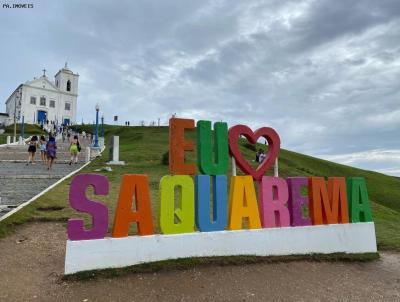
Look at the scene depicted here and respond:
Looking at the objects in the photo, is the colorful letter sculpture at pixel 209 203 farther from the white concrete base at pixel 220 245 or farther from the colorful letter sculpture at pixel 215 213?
the white concrete base at pixel 220 245

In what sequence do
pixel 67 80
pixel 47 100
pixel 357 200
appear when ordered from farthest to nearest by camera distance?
pixel 67 80
pixel 47 100
pixel 357 200

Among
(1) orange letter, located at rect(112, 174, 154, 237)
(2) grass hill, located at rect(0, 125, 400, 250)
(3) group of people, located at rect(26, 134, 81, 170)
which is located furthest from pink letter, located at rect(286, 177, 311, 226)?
(3) group of people, located at rect(26, 134, 81, 170)

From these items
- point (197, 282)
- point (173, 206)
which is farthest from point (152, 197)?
point (197, 282)

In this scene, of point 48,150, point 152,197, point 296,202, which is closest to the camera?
point 296,202

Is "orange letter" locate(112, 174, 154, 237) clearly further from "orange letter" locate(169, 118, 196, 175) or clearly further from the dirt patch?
the dirt patch

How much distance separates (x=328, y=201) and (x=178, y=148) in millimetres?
3886

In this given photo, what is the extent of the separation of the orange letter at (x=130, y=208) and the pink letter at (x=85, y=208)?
27 cm

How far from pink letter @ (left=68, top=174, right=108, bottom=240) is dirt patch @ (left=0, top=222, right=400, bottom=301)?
30.2 inches

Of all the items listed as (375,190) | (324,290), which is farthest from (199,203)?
(375,190)

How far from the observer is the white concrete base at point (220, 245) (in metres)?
6.68

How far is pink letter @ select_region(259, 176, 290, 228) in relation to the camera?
8312mm

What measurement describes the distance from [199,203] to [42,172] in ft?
43.7

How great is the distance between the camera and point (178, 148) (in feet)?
25.2

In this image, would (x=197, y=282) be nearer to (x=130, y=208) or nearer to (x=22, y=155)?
(x=130, y=208)
